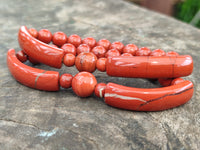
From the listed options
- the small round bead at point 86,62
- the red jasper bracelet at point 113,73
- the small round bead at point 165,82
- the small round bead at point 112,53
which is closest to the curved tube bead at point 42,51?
the red jasper bracelet at point 113,73

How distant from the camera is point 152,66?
3.87 ft

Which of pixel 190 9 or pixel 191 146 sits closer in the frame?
pixel 191 146

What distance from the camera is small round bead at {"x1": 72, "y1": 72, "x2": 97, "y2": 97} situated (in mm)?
1171

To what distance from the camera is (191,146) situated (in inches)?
39.5

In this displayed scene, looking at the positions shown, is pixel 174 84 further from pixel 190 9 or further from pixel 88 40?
pixel 190 9

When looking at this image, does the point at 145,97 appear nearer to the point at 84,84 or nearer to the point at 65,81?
the point at 84,84

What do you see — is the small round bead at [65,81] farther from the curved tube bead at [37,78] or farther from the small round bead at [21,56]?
the small round bead at [21,56]

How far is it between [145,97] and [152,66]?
0.17 meters

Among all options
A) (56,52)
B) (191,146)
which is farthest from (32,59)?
(191,146)

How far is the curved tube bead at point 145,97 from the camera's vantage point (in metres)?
1.11

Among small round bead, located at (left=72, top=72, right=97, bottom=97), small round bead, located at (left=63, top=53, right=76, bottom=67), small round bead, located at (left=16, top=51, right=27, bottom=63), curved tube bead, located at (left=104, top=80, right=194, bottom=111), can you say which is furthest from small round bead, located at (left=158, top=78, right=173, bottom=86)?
small round bead, located at (left=16, top=51, right=27, bottom=63)

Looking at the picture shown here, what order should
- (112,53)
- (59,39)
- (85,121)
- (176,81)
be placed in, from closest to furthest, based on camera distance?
(85,121) → (176,81) → (112,53) → (59,39)

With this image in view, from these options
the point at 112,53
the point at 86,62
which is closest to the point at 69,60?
the point at 86,62

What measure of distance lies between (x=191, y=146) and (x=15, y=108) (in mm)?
822
